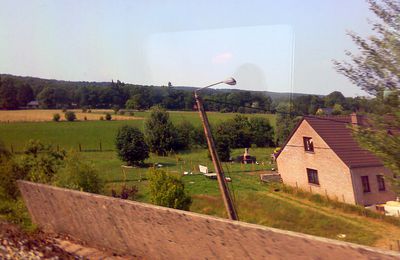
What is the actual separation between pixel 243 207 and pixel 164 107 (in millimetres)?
9439

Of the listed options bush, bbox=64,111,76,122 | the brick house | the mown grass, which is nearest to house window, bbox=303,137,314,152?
the brick house

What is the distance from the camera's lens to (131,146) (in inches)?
1119

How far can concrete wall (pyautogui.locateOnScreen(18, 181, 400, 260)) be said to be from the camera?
14.0ft

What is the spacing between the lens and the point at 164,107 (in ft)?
82.8

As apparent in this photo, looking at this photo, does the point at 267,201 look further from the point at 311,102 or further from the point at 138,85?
the point at 138,85

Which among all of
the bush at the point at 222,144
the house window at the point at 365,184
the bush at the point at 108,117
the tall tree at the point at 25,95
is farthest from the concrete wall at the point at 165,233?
the bush at the point at 108,117

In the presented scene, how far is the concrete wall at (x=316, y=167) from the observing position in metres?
18.4

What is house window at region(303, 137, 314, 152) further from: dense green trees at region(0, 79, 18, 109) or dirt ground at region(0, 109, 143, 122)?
dense green trees at region(0, 79, 18, 109)

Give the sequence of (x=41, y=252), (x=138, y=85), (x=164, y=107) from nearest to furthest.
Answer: (x=41, y=252) < (x=164, y=107) < (x=138, y=85)

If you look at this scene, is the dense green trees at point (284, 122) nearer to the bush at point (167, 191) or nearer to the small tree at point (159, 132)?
the small tree at point (159, 132)

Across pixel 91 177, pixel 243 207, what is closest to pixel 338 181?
pixel 243 207

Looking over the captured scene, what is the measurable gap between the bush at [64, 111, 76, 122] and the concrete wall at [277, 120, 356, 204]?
56.0 ft

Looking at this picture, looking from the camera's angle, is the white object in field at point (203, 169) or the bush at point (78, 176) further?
the white object in field at point (203, 169)

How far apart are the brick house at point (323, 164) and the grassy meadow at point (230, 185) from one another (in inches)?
39.4
